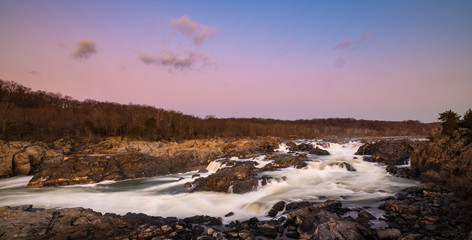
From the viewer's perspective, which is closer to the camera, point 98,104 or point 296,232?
point 296,232

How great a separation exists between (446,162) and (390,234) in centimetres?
927

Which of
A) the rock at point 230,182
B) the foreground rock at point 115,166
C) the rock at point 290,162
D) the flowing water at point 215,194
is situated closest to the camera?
the flowing water at point 215,194

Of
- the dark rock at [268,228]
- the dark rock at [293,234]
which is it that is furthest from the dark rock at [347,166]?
the dark rock at [293,234]

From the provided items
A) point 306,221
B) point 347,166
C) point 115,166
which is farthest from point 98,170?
point 347,166

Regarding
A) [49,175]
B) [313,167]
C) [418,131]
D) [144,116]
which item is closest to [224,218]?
[313,167]

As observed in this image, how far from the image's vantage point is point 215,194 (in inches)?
527

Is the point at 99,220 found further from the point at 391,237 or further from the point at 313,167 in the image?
the point at 313,167

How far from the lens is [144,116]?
6794 centimetres

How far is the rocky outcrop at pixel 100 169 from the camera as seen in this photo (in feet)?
56.2

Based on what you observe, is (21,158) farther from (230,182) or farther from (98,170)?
(230,182)

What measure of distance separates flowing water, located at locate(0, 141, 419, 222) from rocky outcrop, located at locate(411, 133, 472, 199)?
1283mm

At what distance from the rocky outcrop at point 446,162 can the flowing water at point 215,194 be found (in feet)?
4.21

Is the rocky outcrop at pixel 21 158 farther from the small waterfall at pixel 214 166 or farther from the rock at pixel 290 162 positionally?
the rock at pixel 290 162

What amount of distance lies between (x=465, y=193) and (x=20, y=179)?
29580 mm
